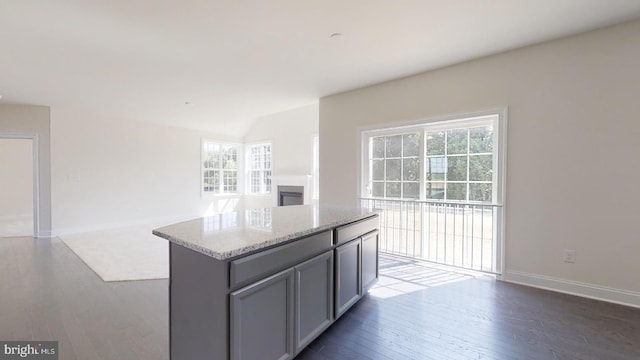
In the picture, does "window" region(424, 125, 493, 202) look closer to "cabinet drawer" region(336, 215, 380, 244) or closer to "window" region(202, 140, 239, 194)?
"cabinet drawer" region(336, 215, 380, 244)

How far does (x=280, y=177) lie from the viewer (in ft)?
22.9

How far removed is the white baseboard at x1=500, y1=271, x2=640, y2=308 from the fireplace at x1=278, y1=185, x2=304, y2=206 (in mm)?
4319

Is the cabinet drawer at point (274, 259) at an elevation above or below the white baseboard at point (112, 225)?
above

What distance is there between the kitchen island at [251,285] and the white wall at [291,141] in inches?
173

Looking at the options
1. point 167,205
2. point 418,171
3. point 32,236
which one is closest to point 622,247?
point 418,171

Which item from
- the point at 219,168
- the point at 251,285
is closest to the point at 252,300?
the point at 251,285

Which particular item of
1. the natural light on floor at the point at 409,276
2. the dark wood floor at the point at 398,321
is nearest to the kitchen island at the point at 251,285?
the dark wood floor at the point at 398,321

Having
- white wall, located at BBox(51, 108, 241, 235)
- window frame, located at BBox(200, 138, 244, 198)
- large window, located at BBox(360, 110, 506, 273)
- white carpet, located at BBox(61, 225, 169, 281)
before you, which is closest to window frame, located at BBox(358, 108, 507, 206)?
large window, located at BBox(360, 110, 506, 273)

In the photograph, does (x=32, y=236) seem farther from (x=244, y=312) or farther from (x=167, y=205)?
(x=244, y=312)

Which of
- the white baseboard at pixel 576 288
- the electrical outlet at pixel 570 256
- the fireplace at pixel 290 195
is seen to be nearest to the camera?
the white baseboard at pixel 576 288

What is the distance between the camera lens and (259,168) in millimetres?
8148

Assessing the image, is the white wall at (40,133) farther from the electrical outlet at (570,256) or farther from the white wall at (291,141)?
the electrical outlet at (570,256)

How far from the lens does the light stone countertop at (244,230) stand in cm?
139

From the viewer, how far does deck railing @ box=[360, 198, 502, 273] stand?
137 inches
